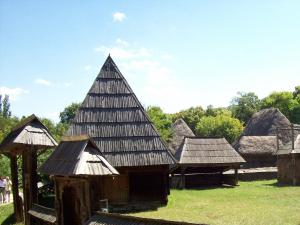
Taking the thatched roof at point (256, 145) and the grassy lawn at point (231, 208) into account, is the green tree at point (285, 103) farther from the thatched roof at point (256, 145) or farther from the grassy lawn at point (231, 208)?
the grassy lawn at point (231, 208)

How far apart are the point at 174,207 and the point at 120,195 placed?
2.18 meters

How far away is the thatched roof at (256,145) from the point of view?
35062 mm

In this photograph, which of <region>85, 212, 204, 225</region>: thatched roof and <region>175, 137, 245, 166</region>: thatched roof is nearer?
<region>85, 212, 204, 225</region>: thatched roof

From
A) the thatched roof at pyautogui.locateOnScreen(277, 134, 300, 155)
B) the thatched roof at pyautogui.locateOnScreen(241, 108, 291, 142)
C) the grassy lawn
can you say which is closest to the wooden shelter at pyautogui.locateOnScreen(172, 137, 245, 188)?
the grassy lawn

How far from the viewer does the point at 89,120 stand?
17.7 metres

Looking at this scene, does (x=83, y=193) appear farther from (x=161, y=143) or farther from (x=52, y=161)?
(x=161, y=143)

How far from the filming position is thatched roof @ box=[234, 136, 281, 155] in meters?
35.1

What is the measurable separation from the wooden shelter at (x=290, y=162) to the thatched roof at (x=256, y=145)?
6388 mm

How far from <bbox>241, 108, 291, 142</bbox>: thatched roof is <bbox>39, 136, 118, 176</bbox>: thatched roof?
3077cm

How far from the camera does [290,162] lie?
89.9ft

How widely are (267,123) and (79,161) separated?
33839 mm

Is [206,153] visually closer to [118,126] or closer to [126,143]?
[118,126]

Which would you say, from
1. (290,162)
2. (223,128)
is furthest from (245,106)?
(290,162)

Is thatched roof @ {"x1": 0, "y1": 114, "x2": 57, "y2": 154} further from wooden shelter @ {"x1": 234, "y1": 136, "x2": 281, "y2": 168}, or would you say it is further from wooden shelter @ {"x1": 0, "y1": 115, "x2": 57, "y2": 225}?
wooden shelter @ {"x1": 234, "y1": 136, "x2": 281, "y2": 168}
